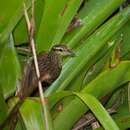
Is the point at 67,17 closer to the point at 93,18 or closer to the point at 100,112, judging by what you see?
the point at 93,18

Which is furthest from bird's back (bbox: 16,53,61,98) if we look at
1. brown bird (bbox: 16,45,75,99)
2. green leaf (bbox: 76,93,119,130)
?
green leaf (bbox: 76,93,119,130)

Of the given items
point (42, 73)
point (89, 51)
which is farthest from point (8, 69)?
point (89, 51)

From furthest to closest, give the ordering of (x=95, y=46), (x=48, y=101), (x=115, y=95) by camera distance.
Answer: (x=115, y=95)
(x=95, y=46)
(x=48, y=101)

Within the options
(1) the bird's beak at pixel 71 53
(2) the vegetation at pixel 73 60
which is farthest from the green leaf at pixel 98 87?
(1) the bird's beak at pixel 71 53

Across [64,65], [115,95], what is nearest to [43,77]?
[64,65]

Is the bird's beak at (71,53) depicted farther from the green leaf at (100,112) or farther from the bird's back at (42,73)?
the green leaf at (100,112)

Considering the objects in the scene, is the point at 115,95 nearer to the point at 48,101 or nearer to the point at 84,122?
the point at 84,122
